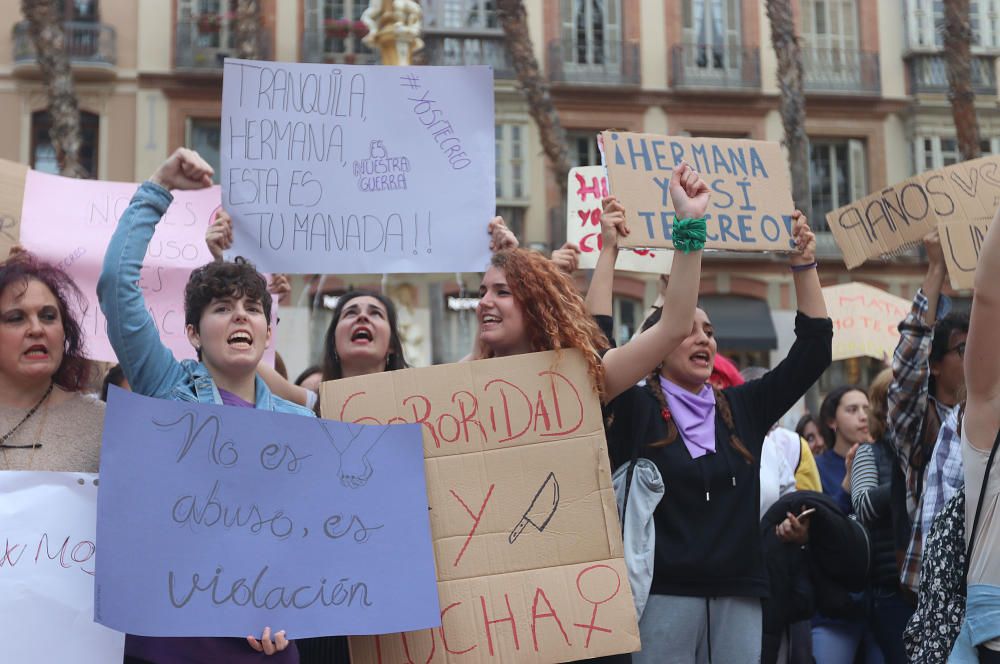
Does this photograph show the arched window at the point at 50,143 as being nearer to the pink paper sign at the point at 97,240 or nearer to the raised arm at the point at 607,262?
the pink paper sign at the point at 97,240

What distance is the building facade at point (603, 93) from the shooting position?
2117 cm

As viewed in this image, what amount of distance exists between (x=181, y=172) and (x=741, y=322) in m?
19.4

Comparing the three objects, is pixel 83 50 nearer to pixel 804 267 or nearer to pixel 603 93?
pixel 603 93

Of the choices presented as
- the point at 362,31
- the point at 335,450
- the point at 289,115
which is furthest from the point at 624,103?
the point at 335,450

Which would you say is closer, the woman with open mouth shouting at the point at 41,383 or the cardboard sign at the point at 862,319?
the woman with open mouth shouting at the point at 41,383

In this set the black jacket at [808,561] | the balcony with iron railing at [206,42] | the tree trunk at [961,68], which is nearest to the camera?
the black jacket at [808,561]

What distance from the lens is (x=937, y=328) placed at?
4.08 metres

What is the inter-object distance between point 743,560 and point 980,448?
35.6 inches

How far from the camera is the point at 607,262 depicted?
3.60 metres

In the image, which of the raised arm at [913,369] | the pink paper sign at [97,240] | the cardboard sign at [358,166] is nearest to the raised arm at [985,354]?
the raised arm at [913,369]

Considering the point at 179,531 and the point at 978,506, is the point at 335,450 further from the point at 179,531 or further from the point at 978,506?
the point at 978,506

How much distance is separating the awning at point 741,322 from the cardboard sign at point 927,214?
16372mm

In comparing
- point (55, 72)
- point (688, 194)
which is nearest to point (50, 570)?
point (688, 194)

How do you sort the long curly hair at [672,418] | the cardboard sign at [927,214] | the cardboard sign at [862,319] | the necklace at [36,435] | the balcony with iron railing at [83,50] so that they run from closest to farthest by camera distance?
the necklace at [36,435], the long curly hair at [672,418], the cardboard sign at [927,214], the cardboard sign at [862,319], the balcony with iron railing at [83,50]
